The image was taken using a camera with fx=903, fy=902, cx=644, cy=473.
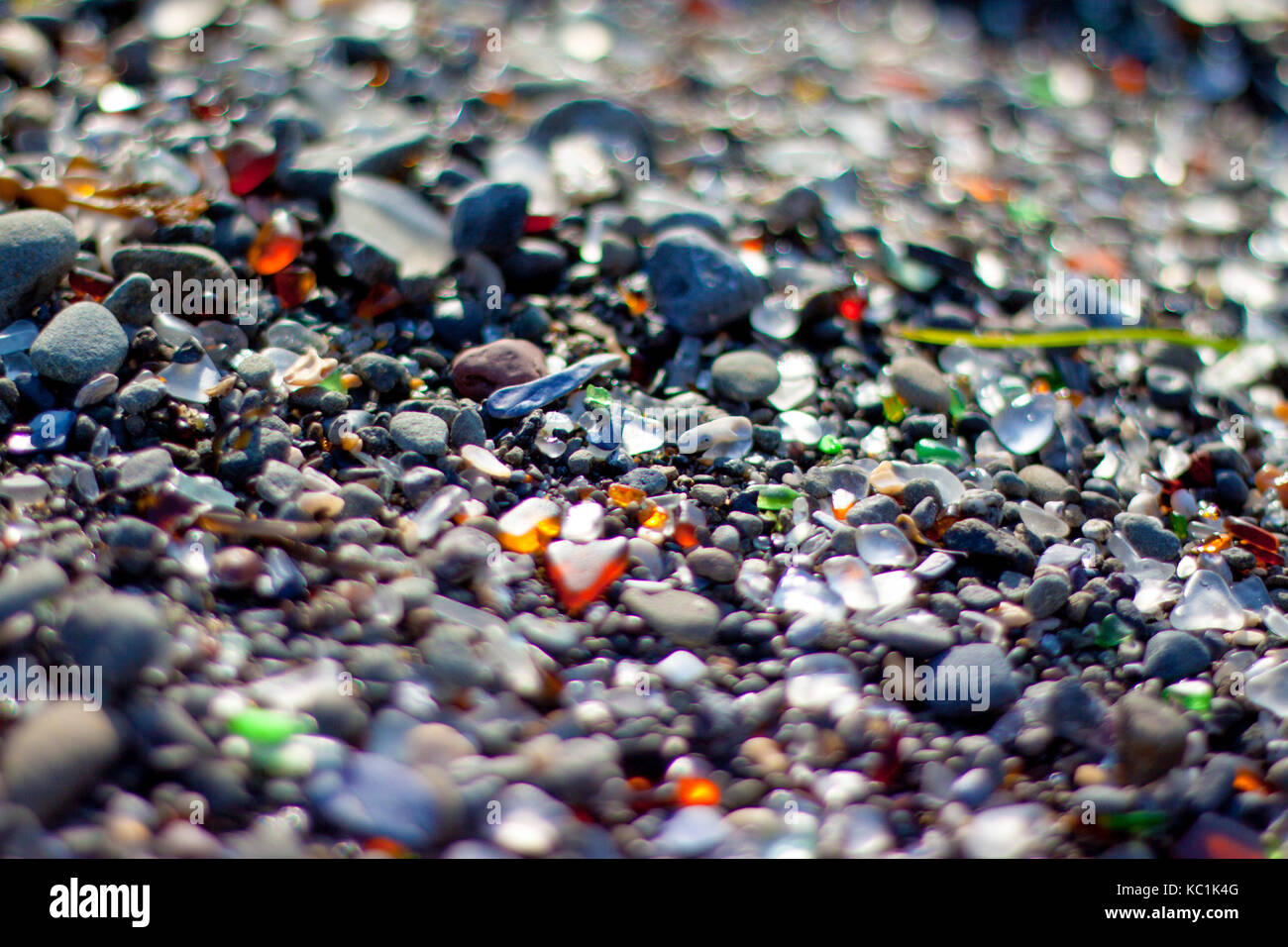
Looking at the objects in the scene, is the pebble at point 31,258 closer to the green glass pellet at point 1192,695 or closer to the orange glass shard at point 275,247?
the orange glass shard at point 275,247

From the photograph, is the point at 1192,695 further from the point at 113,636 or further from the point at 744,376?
the point at 113,636

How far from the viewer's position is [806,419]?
170cm

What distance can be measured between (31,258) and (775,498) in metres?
1.34

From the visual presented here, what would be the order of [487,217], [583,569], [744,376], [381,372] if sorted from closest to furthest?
[583,569] < [381,372] < [744,376] < [487,217]

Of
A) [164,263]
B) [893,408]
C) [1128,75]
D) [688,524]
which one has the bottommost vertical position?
[688,524]

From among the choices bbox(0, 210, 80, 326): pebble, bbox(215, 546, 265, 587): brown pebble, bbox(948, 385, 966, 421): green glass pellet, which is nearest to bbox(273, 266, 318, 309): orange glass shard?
bbox(0, 210, 80, 326): pebble

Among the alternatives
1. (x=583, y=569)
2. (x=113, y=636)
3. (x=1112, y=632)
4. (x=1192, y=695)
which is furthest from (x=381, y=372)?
(x=1192, y=695)

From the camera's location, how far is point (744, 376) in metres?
1.72

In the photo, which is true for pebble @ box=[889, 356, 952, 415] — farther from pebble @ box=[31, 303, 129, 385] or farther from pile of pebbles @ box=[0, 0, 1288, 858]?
pebble @ box=[31, 303, 129, 385]

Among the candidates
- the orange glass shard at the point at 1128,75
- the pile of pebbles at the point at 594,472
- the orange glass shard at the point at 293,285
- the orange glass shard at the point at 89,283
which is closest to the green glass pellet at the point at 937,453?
the pile of pebbles at the point at 594,472

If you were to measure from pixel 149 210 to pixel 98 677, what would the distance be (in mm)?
1044
